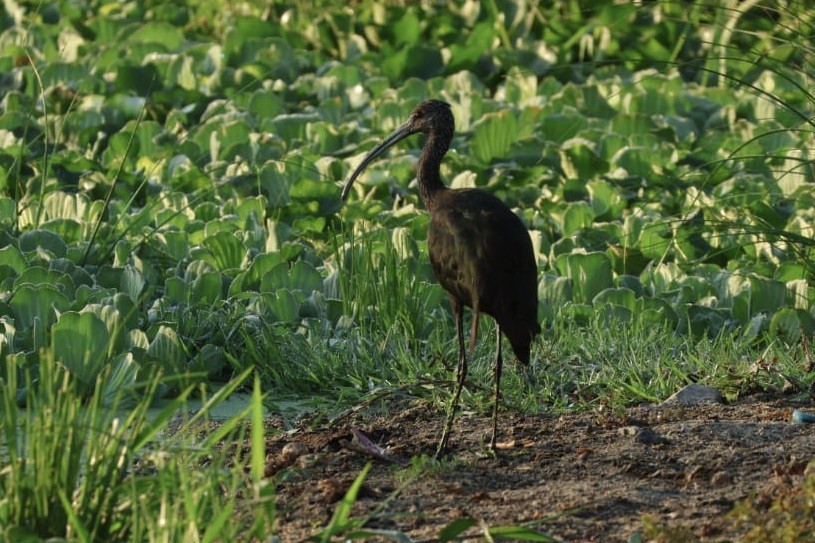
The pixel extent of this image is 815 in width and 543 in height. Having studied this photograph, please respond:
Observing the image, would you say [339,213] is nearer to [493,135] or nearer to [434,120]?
[493,135]

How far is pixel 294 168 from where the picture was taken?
7.58 meters

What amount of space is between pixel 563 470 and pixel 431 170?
1.55 meters

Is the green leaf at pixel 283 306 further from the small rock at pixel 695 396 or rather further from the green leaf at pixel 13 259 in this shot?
the small rock at pixel 695 396

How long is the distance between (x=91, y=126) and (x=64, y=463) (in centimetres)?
549

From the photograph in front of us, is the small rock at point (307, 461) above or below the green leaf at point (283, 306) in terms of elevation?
above

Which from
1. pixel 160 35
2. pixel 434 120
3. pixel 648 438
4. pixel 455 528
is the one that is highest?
pixel 434 120

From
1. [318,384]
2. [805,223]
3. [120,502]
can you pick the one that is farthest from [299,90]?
[120,502]

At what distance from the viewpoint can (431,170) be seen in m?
5.44

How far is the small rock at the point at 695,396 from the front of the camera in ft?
16.3

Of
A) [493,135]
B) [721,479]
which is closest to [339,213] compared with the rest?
[493,135]

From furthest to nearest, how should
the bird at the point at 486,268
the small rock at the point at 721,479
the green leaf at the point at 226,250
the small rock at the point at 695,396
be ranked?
the green leaf at the point at 226,250, the small rock at the point at 695,396, the bird at the point at 486,268, the small rock at the point at 721,479

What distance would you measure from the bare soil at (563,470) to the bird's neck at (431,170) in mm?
771

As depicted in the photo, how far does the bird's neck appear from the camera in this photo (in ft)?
17.4

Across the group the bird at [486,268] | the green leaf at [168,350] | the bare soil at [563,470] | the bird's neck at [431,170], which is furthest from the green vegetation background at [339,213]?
the bird's neck at [431,170]
